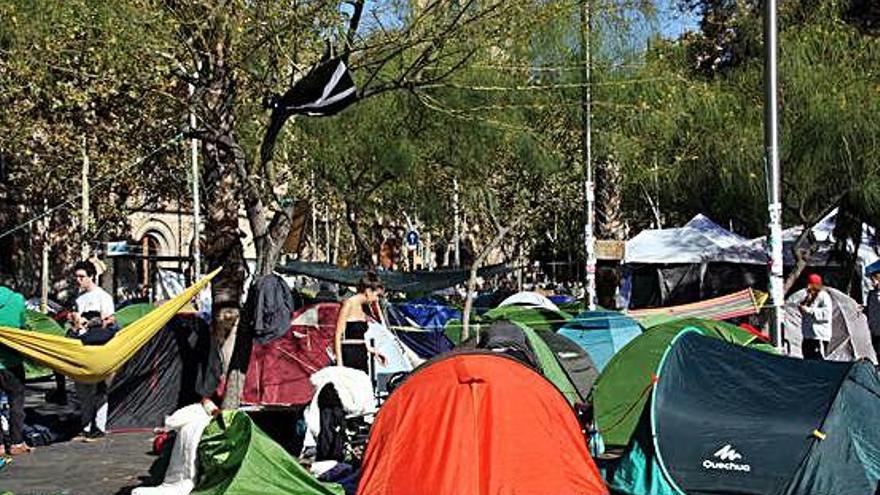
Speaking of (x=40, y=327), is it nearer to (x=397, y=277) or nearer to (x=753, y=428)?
(x=397, y=277)

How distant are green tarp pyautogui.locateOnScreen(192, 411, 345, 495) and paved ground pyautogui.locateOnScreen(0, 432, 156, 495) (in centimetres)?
166

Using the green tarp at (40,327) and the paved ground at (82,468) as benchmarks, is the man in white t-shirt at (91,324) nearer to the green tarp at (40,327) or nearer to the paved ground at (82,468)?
the paved ground at (82,468)

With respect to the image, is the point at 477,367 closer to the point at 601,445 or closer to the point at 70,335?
the point at 601,445

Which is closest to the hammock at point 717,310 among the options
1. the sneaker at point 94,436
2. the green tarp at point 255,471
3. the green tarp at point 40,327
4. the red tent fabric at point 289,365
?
the red tent fabric at point 289,365

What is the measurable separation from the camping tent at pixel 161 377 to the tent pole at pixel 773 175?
20.5ft

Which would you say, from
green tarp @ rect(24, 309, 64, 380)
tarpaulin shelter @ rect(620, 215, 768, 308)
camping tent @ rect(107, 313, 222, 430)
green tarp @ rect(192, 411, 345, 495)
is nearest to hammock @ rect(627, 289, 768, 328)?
camping tent @ rect(107, 313, 222, 430)

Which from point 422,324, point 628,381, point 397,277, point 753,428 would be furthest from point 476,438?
point 422,324

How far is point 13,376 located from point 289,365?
4.64 meters

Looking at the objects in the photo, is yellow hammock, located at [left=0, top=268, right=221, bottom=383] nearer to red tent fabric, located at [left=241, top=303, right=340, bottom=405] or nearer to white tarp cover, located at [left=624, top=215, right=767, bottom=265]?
red tent fabric, located at [left=241, top=303, right=340, bottom=405]

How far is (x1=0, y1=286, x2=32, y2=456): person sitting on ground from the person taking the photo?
38.5ft

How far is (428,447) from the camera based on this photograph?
28.0 ft

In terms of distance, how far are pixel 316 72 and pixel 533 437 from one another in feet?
15.4

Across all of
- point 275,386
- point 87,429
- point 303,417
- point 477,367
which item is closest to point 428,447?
point 477,367

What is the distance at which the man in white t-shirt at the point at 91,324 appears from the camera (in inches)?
514
